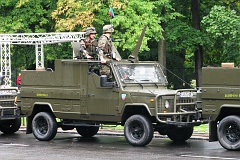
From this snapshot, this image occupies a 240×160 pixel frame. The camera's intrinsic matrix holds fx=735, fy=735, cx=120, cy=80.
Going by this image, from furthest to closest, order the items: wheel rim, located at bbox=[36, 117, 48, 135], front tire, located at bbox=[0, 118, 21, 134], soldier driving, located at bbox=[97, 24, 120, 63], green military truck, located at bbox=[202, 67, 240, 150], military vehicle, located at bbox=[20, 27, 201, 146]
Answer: front tire, located at bbox=[0, 118, 21, 134] < wheel rim, located at bbox=[36, 117, 48, 135] < soldier driving, located at bbox=[97, 24, 120, 63] < military vehicle, located at bbox=[20, 27, 201, 146] < green military truck, located at bbox=[202, 67, 240, 150]

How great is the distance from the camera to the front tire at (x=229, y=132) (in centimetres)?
1723

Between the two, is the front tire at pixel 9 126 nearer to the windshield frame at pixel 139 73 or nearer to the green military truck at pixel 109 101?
the green military truck at pixel 109 101

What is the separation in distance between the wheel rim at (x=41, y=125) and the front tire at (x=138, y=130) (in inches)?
120

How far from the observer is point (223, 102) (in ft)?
57.2

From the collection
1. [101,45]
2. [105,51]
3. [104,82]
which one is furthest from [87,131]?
[104,82]

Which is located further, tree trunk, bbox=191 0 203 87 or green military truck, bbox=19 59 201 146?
tree trunk, bbox=191 0 203 87

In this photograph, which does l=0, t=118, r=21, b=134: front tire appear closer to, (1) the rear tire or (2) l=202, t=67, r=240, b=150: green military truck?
(1) the rear tire

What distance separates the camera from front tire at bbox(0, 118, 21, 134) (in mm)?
22984

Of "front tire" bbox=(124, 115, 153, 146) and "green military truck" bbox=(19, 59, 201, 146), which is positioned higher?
"green military truck" bbox=(19, 59, 201, 146)

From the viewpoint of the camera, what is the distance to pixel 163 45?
1591 inches

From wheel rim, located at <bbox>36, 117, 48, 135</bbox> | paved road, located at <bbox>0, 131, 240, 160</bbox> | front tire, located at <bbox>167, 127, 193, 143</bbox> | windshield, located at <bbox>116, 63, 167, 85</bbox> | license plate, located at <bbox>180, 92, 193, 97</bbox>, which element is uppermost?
windshield, located at <bbox>116, 63, 167, 85</bbox>

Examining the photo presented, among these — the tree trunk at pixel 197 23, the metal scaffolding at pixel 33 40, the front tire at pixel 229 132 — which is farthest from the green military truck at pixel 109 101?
the tree trunk at pixel 197 23

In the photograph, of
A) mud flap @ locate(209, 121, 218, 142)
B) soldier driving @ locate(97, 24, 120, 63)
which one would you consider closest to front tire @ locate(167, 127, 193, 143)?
mud flap @ locate(209, 121, 218, 142)

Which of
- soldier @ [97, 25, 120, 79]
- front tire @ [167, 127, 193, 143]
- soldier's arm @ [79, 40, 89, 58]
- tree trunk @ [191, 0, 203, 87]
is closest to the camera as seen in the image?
soldier @ [97, 25, 120, 79]
